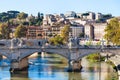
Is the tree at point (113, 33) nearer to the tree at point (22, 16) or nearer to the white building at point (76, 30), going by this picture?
the white building at point (76, 30)

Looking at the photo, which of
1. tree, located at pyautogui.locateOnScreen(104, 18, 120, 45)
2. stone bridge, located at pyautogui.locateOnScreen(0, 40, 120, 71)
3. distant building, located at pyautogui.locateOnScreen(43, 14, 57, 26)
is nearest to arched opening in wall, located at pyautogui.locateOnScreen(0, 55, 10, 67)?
stone bridge, located at pyautogui.locateOnScreen(0, 40, 120, 71)

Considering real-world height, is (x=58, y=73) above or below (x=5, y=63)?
above

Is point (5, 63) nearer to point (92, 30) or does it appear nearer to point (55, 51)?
point (55, 51)

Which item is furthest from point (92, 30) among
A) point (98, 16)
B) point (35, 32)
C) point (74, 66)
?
point (74, 66)

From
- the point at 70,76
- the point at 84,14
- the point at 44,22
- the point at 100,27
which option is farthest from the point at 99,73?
the point at 84,14

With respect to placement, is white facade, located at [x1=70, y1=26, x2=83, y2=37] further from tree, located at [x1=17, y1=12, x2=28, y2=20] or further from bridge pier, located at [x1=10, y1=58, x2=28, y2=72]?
bridge pier, located at [x1=10, y1=58, x2=28, y2=72]

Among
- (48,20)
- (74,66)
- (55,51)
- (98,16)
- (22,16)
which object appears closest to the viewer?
(74,66)

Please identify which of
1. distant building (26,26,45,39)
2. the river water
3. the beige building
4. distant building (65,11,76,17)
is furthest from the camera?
distant building (65,11,76,17)

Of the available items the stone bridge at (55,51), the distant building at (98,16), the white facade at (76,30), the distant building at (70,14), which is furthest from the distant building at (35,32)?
the stone bridge at (55,51)

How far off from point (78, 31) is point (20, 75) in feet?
121

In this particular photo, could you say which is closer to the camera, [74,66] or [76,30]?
[74,66]

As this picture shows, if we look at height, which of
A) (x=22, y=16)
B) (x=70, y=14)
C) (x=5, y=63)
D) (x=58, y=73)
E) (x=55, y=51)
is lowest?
(x=70, y=14)

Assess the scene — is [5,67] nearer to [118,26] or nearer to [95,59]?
[95,59]

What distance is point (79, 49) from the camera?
2934 centimetres
